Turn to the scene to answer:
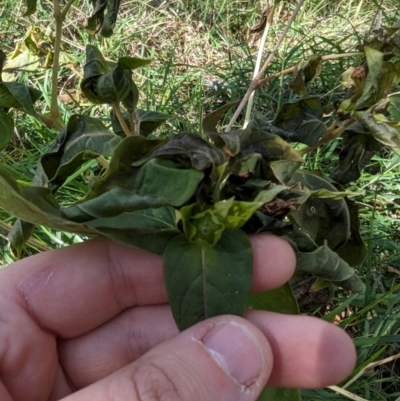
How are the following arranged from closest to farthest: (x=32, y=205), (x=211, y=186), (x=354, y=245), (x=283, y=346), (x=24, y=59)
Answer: (x=32, y=205), (x=211, y=186), (x=283, y=346), (x=354, y=245), (x=24, y=59)

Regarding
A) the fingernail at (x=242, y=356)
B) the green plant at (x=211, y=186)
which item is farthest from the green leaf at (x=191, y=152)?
the fingernail at (x=242, y=356)

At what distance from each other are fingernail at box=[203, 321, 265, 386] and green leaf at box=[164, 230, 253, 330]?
0.05 m

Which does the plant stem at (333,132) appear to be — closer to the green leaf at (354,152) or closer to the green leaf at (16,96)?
the green leaf at (354,152)

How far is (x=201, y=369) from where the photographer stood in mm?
788

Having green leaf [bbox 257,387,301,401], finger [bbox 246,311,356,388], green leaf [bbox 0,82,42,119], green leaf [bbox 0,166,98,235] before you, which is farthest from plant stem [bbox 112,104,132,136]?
green leaf [bbox 257,387,301,401]

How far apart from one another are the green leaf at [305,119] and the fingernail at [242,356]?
1.11 ft

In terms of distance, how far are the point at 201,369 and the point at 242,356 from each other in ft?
0.19

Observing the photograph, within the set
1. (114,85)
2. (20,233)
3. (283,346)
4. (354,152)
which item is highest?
(114,85)

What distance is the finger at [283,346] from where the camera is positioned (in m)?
0.86

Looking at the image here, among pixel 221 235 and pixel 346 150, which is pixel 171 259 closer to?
pixel 221 235

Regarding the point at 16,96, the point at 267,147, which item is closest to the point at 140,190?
the point at 267,147

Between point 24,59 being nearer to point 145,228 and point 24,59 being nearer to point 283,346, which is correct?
point 145,228

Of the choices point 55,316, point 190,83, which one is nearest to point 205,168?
point 55,316

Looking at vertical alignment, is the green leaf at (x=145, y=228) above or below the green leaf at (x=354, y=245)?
above
